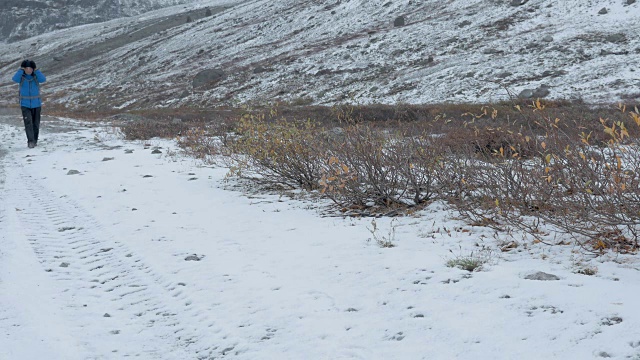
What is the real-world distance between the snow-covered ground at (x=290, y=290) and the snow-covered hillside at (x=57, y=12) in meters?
127

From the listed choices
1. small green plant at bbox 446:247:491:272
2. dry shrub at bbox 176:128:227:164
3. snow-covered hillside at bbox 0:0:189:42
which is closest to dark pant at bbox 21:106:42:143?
dry shrub at bbox 176:128:227:164

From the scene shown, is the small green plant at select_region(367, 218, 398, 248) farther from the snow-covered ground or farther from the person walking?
the person walking

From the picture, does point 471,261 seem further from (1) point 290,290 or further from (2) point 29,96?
(2) point 29,96

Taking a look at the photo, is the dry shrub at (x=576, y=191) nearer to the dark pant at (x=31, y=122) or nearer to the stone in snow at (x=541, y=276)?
the stone in snow at (x=541, y=276)

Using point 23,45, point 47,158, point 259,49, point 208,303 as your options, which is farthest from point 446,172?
point 23,45

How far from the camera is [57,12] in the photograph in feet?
414

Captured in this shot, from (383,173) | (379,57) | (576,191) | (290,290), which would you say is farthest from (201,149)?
(379,57)

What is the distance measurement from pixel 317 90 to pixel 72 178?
22.5 m

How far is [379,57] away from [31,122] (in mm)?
23593

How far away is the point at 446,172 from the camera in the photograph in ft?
17.9

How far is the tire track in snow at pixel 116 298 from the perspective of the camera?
320cm

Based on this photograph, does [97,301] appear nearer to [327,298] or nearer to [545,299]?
[327,298]

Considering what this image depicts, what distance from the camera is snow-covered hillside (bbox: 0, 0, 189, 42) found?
4793 inches

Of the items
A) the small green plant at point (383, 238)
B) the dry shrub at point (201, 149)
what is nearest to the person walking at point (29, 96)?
the dry shrub at point (201, 149)
